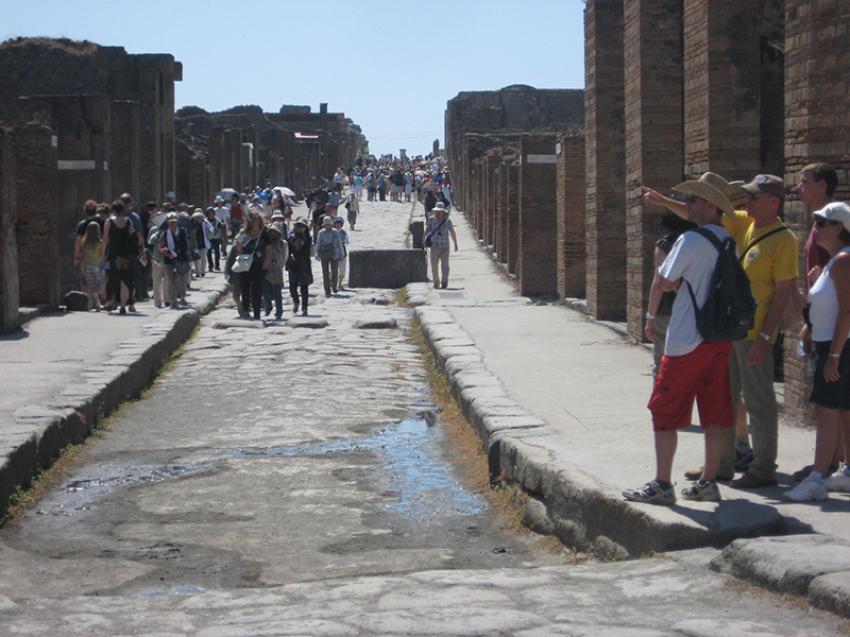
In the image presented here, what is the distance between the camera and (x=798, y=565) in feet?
17.3

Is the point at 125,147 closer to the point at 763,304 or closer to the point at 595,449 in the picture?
the point at 595,449

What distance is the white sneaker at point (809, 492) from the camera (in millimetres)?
6652

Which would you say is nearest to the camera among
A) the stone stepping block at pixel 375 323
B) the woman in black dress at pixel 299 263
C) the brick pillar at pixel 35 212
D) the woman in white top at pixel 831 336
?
the woman in white top at pixel 831 336

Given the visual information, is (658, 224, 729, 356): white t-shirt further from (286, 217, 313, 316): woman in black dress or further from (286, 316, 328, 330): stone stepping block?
(286, 217, 313, 316): woman in black dress

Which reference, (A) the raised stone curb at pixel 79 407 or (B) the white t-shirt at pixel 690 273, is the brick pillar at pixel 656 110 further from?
(B) the white t-shirt at pixel 690 273

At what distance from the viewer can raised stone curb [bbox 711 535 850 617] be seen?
502cm

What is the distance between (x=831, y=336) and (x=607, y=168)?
1058 cm

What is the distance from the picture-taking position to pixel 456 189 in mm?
66938

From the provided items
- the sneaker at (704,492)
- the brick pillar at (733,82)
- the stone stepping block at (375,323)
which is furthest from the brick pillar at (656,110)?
the sneaker at (704,492)

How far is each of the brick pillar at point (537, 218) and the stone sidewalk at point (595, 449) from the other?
668 cm

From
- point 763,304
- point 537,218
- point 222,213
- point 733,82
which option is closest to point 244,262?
point 537,218

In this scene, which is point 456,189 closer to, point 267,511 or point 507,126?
point 507,126

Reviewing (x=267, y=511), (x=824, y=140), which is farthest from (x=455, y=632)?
(x=824, y=140)

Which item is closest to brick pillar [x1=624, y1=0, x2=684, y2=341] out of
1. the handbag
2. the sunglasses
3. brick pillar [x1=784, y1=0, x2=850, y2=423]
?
brick pillar [x1=784, y1=0, x2=850, y2=423]
